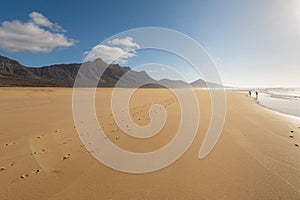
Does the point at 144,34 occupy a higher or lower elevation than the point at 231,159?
higher

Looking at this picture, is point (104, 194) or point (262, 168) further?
point (262, 168)

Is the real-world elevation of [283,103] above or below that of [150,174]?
above

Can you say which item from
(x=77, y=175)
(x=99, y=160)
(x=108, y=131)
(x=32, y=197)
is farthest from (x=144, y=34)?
(x=32, y=197)

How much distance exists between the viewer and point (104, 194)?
317 cm

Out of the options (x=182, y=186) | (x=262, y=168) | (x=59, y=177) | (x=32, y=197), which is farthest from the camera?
(x=262, y=168)

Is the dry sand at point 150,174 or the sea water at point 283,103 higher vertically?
the sea water at point 283,103

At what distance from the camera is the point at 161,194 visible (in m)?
3.21

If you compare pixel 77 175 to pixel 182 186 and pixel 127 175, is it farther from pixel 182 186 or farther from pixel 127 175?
pixel 182 186

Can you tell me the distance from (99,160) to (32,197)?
168 cm

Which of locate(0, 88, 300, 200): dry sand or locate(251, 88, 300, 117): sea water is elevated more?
locate(251, 88, 300, 117): sea water

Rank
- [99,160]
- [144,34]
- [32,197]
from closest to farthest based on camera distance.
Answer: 1. [32,197]
2. [99,160]
3. [144,34]

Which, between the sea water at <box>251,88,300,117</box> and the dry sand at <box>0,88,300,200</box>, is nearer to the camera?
the dry sand at <box>0,88,300,200</box>

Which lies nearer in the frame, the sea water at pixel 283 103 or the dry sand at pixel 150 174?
the dry sand at pixel 150 174

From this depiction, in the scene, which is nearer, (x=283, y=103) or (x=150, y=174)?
(x=150, y=174)
